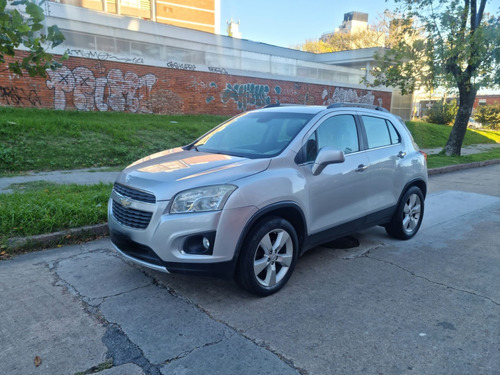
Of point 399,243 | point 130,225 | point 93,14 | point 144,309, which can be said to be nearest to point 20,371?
point 144,309

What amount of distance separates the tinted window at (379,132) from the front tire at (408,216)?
0.79 m

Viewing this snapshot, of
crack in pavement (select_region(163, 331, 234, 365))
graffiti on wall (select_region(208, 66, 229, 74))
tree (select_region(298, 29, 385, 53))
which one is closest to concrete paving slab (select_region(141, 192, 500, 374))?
crack in pavement (select_region(163, 331, 234, 365))

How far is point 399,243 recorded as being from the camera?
207 inches

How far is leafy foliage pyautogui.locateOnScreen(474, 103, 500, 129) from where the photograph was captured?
33750mm

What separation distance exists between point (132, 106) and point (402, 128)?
1318cm

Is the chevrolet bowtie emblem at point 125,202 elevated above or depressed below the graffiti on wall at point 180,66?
below

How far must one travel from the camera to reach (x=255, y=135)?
4.32m

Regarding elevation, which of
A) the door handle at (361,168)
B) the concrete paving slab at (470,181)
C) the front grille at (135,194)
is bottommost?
the concrete paving slab at (470,181)

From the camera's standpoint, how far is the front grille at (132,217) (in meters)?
3.27

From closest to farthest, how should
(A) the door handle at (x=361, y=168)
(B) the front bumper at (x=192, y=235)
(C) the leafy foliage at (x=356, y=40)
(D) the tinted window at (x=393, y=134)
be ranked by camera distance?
(B) the front bumper at (x=192, y=235) → (A) the door handle at (x=361, y=168) → (D) the tinted window at (x=393, y=134) → (C) the leafy foliage at (x=356, y=40)

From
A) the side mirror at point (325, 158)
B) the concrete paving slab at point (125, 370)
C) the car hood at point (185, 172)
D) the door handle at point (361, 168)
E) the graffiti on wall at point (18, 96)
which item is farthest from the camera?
the graffiti on wall at point (18, 96)

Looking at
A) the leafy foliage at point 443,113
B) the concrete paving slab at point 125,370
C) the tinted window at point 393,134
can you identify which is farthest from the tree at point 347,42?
the concrete paving slab at point 125,370

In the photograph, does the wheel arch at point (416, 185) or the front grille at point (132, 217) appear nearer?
the front grille at point (132, 217)

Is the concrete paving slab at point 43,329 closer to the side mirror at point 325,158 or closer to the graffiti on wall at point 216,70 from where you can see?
the side mirror at point 325,158
